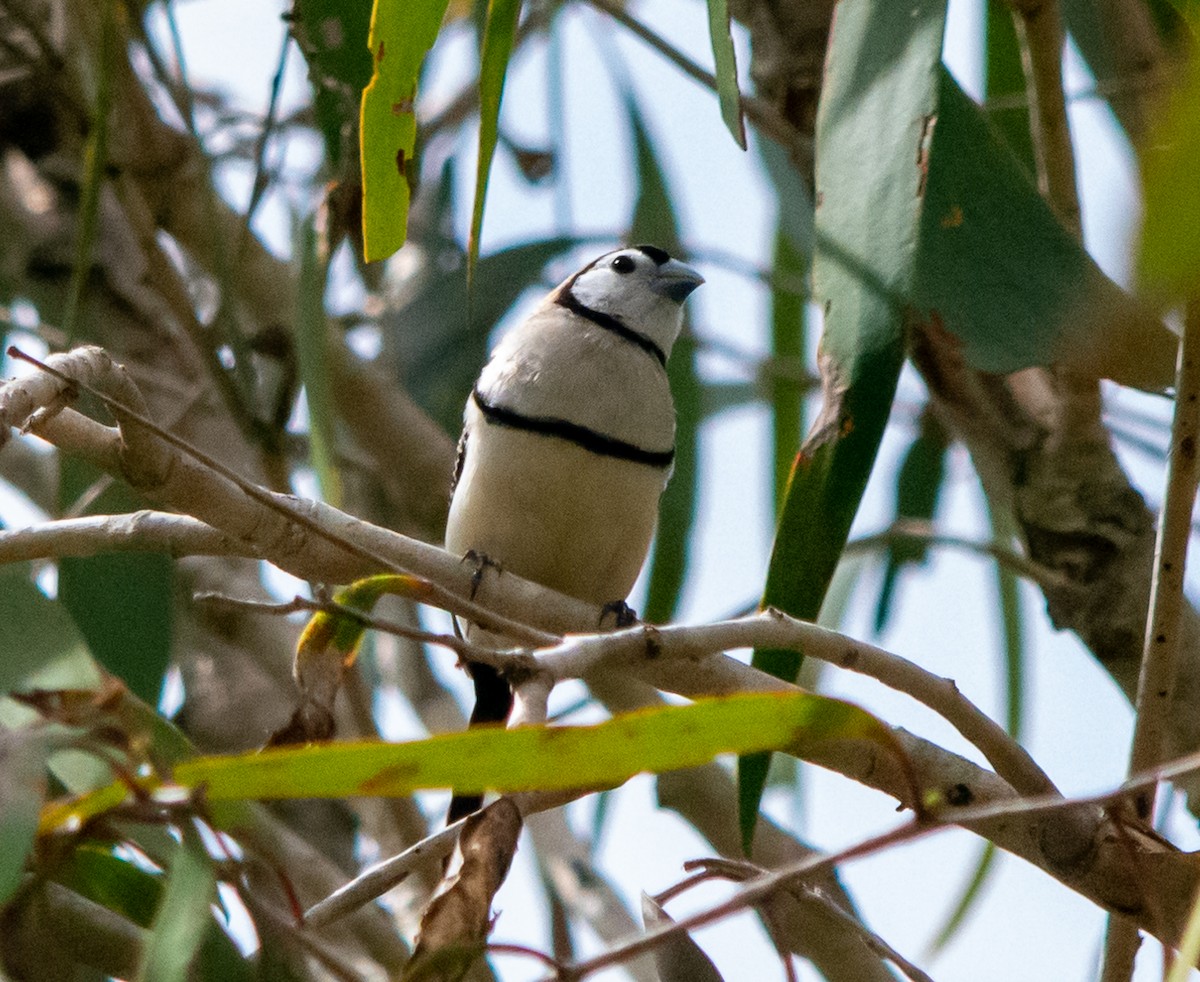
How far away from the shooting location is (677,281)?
3246mm

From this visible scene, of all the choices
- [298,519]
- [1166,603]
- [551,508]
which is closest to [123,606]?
[551,508]

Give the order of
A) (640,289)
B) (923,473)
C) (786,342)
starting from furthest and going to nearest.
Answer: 1. (923,473)
2. (786,342)
3. (640,289)

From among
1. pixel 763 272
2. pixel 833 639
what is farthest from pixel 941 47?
pixel 763 272

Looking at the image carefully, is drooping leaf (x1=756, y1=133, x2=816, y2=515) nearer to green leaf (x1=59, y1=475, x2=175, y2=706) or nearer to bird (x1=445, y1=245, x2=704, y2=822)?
bird (x1=445, y1=245, x2=704, y2=822)

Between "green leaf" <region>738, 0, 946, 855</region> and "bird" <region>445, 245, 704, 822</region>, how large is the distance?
798mm

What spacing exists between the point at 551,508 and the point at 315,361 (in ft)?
1.41

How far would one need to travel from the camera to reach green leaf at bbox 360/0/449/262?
1686mm

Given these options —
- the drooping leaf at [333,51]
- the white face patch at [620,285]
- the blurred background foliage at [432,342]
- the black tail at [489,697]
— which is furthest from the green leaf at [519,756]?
the white face patch at [620,285]

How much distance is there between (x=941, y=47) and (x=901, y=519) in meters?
1.81

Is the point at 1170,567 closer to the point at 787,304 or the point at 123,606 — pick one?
the point at 123,606

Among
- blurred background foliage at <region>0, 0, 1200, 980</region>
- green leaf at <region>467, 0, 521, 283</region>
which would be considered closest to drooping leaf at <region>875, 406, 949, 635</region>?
blurred background foliage at <region>0, 0, 1200, 980</region>

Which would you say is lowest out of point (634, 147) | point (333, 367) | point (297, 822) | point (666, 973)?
point (297, 822)

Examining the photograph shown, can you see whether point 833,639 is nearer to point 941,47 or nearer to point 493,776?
point 493,776

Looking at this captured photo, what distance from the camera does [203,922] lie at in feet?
4.17
